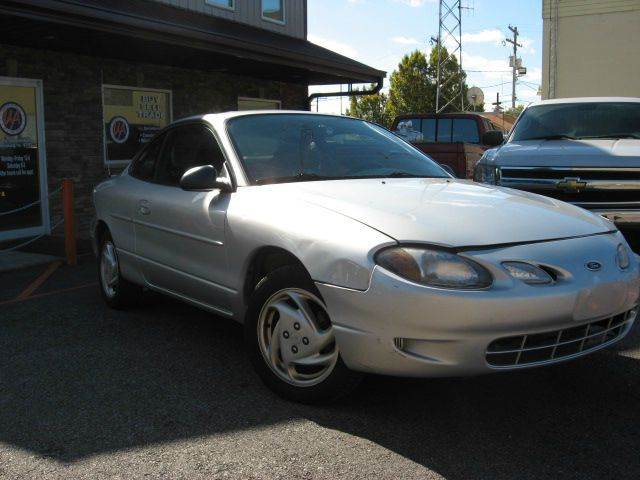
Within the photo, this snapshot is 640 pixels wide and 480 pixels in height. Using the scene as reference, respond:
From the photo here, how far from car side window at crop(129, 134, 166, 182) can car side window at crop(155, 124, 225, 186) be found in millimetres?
100

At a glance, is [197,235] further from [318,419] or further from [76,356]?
[318,419]

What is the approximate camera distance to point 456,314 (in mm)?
2914

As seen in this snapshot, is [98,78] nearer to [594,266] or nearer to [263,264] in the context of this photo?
[263,264]

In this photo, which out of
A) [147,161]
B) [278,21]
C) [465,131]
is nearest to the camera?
[147,161]

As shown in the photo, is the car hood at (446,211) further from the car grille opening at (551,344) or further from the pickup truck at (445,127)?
the pickup truck at (445,127)

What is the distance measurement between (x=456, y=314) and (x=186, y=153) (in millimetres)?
2561

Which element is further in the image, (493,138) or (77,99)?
(77,99)

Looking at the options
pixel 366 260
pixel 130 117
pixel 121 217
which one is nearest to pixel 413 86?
pixel 130 117

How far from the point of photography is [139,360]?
429 cm

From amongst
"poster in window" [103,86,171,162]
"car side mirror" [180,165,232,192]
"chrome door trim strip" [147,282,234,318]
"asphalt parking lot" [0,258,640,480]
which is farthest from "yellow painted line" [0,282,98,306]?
"poster in window" [103,86,171,162]

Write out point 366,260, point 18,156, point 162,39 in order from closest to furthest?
1. point 366,260
2. point 162,39
3. point 18,156

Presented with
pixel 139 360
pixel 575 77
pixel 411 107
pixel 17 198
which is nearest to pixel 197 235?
pixel 139 360

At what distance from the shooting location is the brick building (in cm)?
886

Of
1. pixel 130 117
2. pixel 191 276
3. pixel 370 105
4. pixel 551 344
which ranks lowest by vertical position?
pixel 551 344
